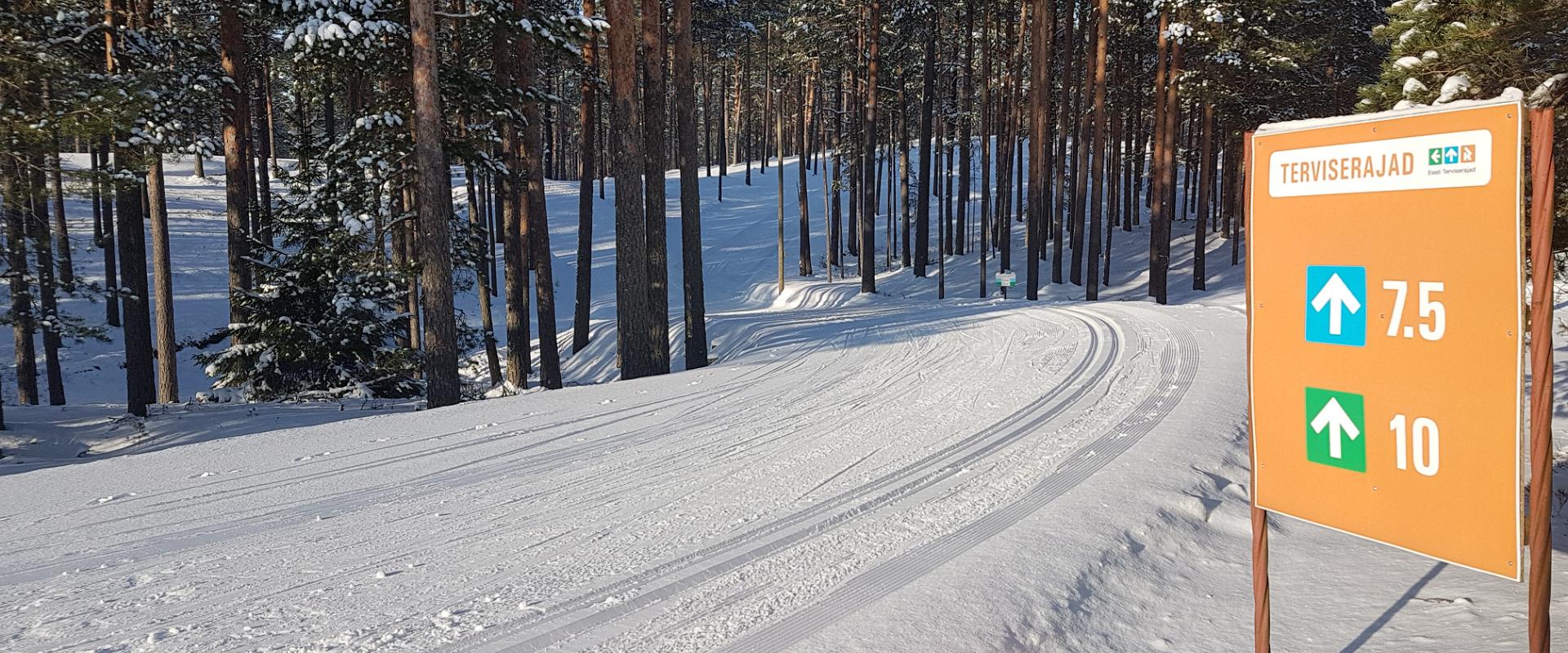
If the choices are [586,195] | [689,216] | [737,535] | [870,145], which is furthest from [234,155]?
[870,145]

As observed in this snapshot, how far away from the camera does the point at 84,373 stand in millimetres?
26016

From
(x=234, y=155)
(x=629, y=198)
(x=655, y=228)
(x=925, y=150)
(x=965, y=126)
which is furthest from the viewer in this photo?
(x=965, y=126)

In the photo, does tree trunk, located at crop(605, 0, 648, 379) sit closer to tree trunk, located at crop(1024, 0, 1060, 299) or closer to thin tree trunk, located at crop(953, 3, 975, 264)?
tree trunk, located at crop(1024, 0, 1060, 299)

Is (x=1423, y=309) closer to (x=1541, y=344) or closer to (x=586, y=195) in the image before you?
(x=1541, y=344)

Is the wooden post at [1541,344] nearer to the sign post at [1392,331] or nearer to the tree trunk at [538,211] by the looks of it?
the sign post at [1392,331]

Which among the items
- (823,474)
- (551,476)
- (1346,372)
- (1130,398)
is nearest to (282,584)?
(551,476)

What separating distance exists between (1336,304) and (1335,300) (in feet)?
0.05

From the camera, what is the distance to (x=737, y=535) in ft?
17.7

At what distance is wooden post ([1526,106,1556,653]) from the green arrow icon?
49 centimetres

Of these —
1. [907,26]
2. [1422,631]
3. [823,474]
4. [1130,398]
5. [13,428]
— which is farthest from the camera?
[907,26]

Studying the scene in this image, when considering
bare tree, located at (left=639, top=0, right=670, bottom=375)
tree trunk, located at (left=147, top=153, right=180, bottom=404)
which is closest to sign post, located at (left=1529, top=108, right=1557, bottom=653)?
bare tree, located at (left=639, top=0, right=670, bottom=375)

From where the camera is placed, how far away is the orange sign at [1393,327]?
282cm

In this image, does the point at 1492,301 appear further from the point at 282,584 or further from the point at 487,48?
the point at 487,48

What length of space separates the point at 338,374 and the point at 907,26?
2371 centimetres
